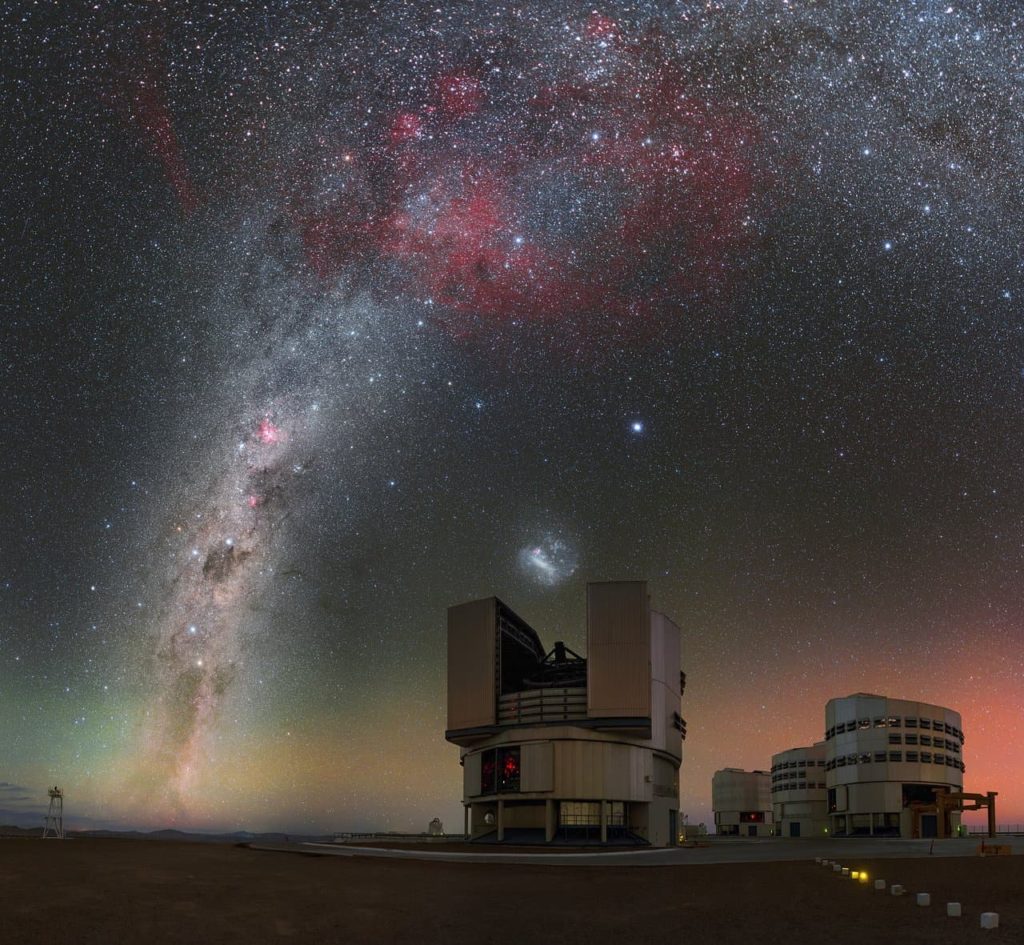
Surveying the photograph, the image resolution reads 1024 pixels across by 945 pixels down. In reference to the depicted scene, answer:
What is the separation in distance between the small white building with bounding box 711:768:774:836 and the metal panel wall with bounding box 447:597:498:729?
331 feet

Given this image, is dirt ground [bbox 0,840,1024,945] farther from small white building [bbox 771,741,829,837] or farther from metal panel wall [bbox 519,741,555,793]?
small white building [bbox 771,741,829,837]

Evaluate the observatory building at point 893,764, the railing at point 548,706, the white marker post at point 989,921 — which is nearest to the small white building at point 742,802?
the observatory building at point 893,764

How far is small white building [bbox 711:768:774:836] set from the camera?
5984 inches

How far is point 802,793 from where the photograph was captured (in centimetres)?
13662

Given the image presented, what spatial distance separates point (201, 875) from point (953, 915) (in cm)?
1836

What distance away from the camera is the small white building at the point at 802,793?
135 meters

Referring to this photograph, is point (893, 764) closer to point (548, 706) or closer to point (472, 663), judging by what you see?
point (548, 706)

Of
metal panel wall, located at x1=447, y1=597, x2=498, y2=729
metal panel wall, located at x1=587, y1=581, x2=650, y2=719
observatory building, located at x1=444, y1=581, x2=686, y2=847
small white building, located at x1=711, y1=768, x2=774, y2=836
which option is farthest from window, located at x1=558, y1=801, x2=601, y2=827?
small white building, located at x1=711, y1=768, x2=774, y2=836

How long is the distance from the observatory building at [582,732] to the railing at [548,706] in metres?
0.06

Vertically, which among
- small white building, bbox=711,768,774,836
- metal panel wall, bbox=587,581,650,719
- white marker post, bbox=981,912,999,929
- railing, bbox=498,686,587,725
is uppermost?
metal panel wall, bbox=587,581,650,719

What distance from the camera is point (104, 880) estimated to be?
78.9 ft

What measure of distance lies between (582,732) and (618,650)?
5.29 m

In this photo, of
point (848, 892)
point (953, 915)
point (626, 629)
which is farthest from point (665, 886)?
point (626, 629)

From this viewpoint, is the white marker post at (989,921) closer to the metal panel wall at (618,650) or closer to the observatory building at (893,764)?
the metal panel wall at (618,650)
